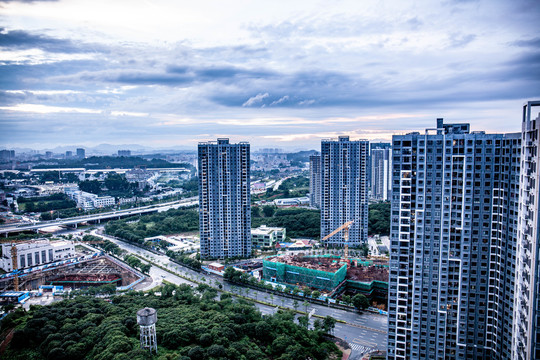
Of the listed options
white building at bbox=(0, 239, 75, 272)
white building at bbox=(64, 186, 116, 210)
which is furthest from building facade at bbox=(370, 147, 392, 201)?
white building at bbox=(0, 239, 75, 272)

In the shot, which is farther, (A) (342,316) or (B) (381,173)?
(B) (381,173)

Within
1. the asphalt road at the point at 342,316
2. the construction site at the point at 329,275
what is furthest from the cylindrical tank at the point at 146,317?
the construction site at the point at 329,275

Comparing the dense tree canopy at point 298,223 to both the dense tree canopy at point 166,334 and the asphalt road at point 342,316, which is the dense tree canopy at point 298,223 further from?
the dense tree canopy at point 166,334

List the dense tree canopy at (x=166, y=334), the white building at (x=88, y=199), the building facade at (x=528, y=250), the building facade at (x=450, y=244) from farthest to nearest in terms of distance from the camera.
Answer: the white building at (x=88, y=199)
the building facade at (x=450, y=244)
the dense tree canopy at (x=166, y=334)
the building facade at (x=528, y=250)

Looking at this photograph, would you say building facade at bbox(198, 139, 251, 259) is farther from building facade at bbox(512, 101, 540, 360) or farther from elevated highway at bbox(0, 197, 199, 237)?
building facade at bbox(512, 101, 540, 360)

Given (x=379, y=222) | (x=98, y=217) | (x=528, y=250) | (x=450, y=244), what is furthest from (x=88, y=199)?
(x=528, y=250)

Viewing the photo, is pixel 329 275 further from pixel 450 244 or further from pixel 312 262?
pixel 450 244
